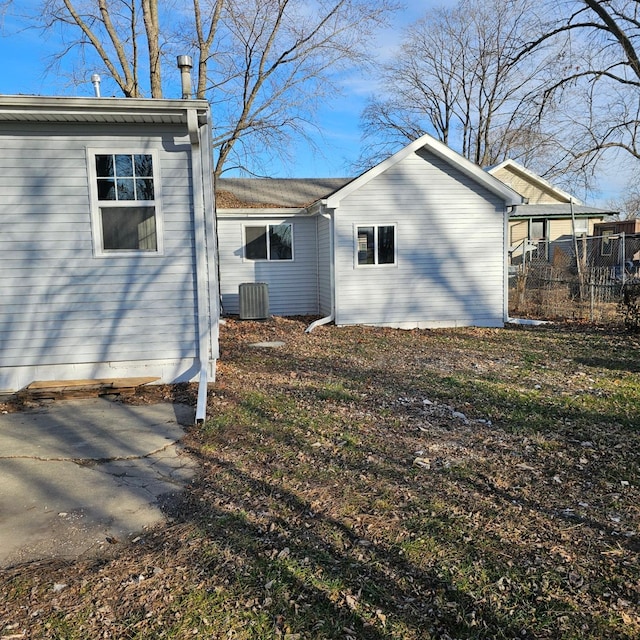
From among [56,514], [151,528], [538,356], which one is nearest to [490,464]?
[151,528]

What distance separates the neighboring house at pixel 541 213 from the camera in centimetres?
2539

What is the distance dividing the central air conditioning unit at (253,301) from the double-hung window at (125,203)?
20.2ft

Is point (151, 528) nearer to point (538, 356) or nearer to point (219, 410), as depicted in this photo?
point (219, 410)

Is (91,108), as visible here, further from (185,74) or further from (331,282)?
(331,282)

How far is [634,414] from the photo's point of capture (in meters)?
5.54

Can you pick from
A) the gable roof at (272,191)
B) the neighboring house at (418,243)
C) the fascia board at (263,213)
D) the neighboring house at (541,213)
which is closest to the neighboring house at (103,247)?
the neighboring house at (418,243)

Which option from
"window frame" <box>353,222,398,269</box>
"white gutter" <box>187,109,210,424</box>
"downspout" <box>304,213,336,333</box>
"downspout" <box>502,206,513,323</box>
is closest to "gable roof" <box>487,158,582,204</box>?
"downspout" <box>502,206,513,323</box>

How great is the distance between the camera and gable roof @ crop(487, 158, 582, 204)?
25873 millimetres

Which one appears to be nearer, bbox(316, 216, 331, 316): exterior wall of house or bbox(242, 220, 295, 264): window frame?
bbox(316, 216, 331, 316): exterior wall of house

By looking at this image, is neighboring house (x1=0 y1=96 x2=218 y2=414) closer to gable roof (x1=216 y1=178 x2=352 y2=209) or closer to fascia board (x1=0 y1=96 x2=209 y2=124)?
fascia board (x1=0 y1=96 x2=209 y2=124)

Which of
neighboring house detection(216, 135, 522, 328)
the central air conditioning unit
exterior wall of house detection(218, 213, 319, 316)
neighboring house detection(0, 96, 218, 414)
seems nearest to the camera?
neighboring house detection(0, 96, 218, 414)

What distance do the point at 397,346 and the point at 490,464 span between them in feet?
18.2

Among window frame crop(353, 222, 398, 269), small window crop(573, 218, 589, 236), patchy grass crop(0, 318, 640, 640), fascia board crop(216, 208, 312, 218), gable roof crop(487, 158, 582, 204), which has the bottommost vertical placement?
patchy grass crop(0, 318, 640, 640)

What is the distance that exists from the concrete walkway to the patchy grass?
0.21 meters
